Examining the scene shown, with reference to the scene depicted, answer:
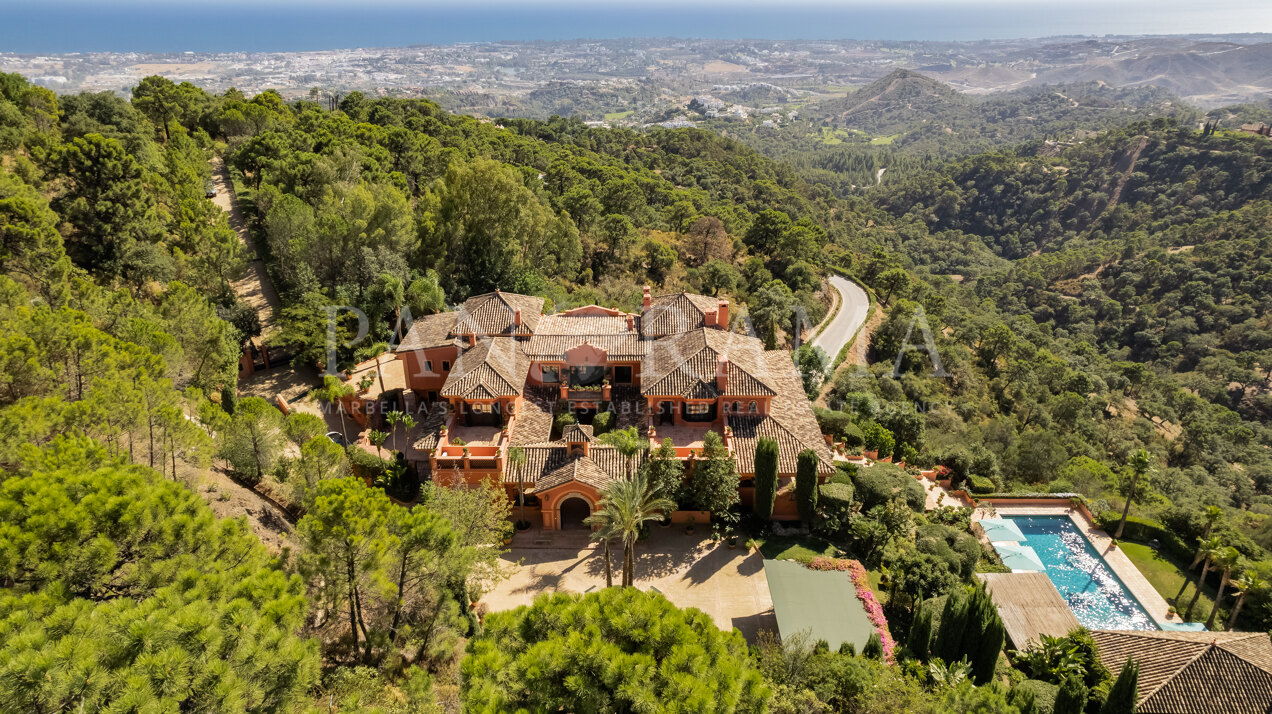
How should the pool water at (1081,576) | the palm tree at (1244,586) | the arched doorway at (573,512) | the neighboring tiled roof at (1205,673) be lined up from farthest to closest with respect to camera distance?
the arched doorway at (573,512)
the pool water at (1081,576)
the palm tree at (1244,586)
the neighboring tiled roof at (1205,673)

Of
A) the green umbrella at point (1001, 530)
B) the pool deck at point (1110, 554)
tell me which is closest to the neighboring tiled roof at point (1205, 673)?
the pool deck at point (1110, 554)

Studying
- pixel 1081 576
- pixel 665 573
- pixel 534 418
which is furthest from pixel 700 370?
pixel 1081 576

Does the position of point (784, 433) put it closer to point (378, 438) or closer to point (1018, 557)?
point (1018, 557)

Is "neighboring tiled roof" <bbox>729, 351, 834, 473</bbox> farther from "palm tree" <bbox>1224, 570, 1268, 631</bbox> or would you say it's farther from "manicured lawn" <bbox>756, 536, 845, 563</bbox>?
"palm tree" <bbox>1224, 570, 1268, 631</bbox>

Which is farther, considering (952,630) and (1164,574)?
(1164,574)

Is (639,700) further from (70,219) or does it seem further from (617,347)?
(70,219)

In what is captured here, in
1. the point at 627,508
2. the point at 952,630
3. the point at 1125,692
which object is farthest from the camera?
the point at 627,508

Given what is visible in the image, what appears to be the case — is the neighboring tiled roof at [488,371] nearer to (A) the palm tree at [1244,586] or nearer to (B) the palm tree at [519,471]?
(B) the palm tree at [519,471]

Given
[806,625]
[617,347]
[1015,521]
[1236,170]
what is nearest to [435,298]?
[617,347]
